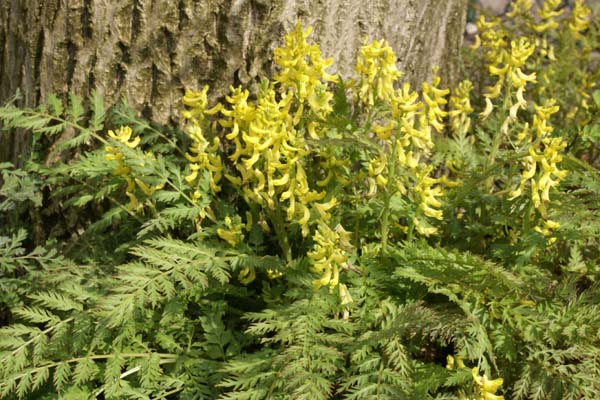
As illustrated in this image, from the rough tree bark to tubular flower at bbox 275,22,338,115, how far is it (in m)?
0.59

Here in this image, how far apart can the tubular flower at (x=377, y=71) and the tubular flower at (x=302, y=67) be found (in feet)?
0.53

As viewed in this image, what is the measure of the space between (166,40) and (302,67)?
0.91 meters

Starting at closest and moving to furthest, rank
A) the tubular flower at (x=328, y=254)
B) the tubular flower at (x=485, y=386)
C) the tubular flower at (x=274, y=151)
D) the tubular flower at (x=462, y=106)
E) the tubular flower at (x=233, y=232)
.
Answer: the tubular flower at (x=485, y=386)
the tubular flower at (x=328, y=254)
the tubular flower at (x=274, y=151)
the tubular flower at (x=233, y=232)
the tubular flower at (x=462, y=106)

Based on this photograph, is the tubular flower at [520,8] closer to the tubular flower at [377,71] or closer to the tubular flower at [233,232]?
the tubular flower at [377,71]

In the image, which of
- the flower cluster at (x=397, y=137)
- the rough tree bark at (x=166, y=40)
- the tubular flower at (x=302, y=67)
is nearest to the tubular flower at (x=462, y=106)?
the rough tree bark at (x=166, y=40)

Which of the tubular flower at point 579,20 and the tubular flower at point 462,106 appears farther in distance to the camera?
the tubular flower at point 579,20

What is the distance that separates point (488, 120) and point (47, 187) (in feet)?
7.71

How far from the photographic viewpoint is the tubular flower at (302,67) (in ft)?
9.08

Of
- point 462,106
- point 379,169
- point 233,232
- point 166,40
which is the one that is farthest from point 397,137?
point 166,40

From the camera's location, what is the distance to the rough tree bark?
11.0 ft

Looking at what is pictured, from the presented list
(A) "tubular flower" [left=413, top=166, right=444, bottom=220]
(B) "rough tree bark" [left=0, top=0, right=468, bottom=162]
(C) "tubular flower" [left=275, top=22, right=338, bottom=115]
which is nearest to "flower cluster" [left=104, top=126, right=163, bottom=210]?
(B) "rough tree bark" [left=0, top=0, right=468, bottom=162]

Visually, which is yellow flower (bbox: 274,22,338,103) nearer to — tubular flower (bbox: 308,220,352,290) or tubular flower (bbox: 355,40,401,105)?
tubular flower (bbox: 355,40,401,105)

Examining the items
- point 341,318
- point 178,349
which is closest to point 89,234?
point 178,349

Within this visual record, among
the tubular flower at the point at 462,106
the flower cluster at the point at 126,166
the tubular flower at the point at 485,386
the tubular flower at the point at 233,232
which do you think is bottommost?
the tubular flower at the point at 485,386
